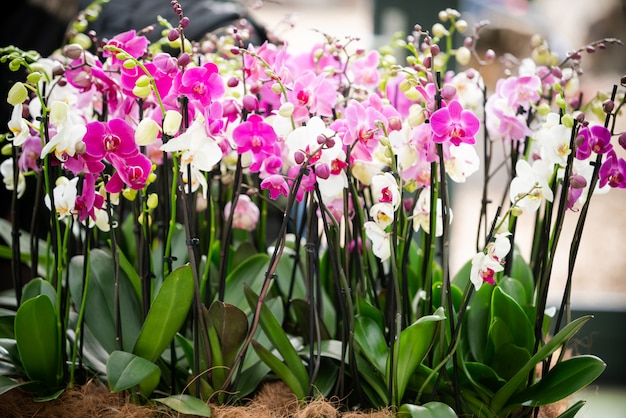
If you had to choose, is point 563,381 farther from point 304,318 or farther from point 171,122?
point 171,122

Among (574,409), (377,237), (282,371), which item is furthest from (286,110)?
(574,409)

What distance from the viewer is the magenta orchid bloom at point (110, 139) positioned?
51 centimetres

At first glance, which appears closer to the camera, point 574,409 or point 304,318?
point 574,409

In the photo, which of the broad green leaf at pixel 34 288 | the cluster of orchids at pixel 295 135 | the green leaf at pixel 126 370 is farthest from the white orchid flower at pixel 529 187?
the broad green leaf at pixel 34 288

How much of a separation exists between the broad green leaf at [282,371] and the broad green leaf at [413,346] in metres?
0.09

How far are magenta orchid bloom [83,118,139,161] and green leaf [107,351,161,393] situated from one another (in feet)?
0.53

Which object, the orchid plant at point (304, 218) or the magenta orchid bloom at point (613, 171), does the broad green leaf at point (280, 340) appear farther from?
the magenta orchid bloom at point (613, 171)

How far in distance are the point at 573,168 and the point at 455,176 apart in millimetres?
102

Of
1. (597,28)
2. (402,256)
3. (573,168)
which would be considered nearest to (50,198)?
(402,256)

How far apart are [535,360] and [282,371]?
0.21 m

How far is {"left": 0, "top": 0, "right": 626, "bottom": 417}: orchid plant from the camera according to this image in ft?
1.71

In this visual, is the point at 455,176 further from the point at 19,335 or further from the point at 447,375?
the point at 19,335

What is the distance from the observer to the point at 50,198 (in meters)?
0.56

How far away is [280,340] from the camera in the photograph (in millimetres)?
581
